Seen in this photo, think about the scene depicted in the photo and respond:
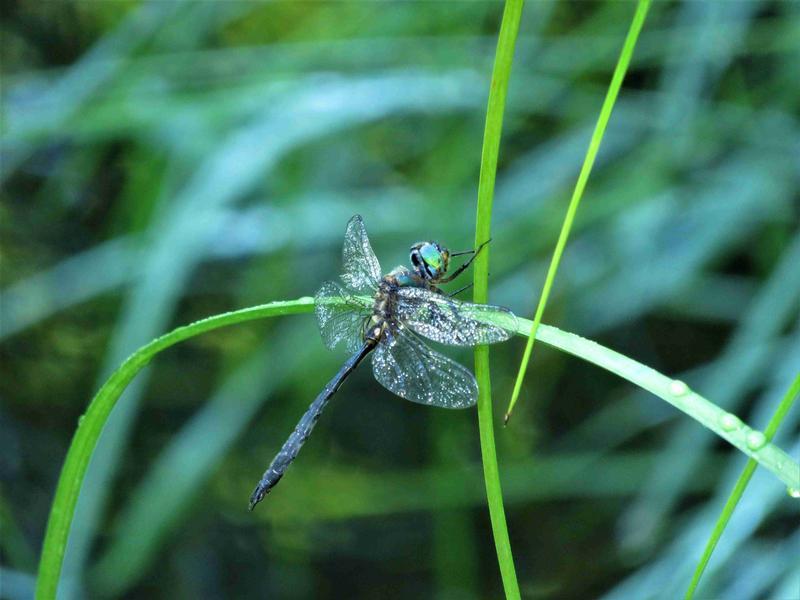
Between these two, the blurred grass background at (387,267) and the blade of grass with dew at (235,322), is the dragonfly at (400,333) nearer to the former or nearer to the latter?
the blade of grass with dew at (235,322)

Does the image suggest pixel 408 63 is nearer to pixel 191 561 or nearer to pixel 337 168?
pixel 337 168

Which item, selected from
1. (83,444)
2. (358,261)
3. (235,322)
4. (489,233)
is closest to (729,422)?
(489,233)

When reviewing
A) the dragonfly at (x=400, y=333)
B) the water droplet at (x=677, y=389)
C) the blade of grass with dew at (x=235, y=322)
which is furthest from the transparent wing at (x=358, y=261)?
the water droplet at (x=677, y=389)

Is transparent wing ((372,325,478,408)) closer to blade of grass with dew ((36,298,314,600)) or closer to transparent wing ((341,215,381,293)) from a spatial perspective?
transparent wing ((341,215,381,293))

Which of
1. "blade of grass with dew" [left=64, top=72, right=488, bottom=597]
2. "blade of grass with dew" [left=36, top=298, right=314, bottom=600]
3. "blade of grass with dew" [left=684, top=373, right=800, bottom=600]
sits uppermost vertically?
"blade of grass with dew" [left=64, top=72, right=488, bottom=597]

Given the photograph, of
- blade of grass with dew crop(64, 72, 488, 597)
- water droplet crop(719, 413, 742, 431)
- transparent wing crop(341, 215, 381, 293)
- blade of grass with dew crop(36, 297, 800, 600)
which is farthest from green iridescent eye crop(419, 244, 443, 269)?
water droplet crop(719, 413, 742, 431)

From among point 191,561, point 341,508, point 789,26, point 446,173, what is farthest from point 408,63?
point 191,561
